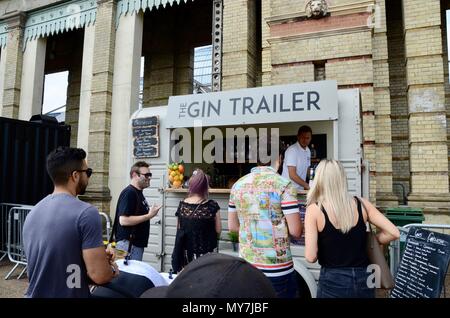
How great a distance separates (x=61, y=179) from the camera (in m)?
2.38

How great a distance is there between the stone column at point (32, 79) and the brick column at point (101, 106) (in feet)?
9.90

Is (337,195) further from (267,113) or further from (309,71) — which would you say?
(309,71)

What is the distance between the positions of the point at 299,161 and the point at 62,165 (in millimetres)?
3478

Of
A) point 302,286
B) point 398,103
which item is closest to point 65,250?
point 302,286

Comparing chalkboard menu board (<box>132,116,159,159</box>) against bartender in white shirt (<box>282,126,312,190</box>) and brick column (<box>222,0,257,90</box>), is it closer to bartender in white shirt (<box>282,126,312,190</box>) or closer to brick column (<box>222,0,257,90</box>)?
bartender in white shirt (<box>282,126,312,190</box>)

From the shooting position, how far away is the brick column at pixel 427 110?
7531 mm

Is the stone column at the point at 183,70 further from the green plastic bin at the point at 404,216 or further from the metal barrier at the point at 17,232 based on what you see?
the green plastic bin at the point at 404,216

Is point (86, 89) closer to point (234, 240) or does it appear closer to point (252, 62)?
point (252, 62)

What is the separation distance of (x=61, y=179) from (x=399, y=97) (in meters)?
11.2

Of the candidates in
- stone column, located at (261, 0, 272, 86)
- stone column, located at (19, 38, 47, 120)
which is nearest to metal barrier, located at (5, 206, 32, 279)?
stone column, located at (261, 0, 272, 86)

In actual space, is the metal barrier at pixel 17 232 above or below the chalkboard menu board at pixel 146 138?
below

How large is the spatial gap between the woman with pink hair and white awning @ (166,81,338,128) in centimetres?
145

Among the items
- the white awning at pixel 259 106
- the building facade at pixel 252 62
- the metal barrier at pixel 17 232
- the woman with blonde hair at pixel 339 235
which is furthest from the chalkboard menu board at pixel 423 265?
the metal barrier at pixel 17 232
